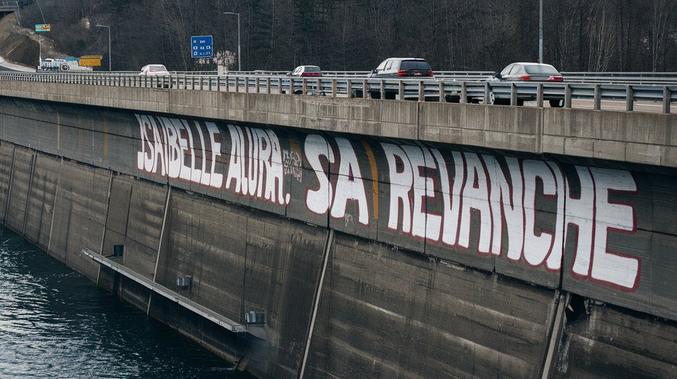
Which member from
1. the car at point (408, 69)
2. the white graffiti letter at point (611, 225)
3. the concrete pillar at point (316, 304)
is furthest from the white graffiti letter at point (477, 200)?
the car at point (408, 69)

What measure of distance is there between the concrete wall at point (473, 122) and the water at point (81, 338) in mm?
8456

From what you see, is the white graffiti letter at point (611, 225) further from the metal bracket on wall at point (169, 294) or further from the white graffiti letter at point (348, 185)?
the metal bracket on wall at point (169, 294)

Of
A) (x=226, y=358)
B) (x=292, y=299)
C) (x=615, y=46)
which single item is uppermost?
(x=615, y=46)

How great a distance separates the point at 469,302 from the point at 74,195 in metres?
35.5

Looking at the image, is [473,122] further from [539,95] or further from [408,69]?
[408,69]

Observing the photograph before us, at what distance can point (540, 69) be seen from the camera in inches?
1247

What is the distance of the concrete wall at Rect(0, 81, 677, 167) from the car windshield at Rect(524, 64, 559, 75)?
5.65 metres

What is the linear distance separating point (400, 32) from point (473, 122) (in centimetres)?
5863

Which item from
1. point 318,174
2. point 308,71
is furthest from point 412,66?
point 308,71

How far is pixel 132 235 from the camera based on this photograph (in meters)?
47.9

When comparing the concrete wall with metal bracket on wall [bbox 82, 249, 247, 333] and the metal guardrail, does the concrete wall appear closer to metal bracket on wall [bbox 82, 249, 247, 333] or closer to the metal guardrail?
the metal guardrail

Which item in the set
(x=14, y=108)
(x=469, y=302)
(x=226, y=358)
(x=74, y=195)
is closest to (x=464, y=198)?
(x=469, y=302)

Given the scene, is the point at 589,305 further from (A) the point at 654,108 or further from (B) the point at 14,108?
(B) the point at 14,108

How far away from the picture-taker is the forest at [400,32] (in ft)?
200
